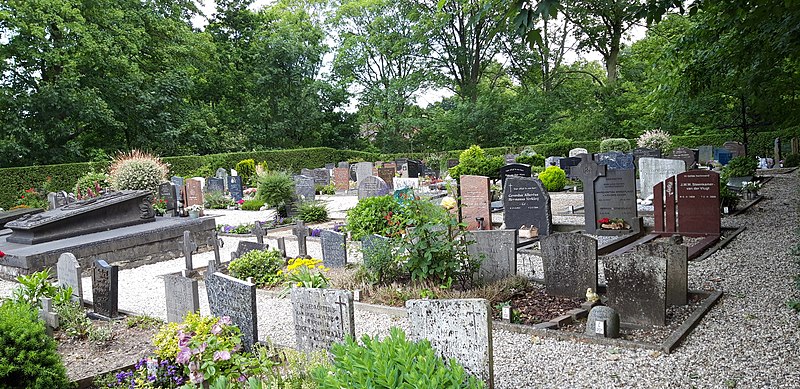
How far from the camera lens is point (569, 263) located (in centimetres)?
675

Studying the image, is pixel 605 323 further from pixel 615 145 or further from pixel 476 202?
pixel 615 145

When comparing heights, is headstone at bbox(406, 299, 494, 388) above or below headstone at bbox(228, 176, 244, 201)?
below

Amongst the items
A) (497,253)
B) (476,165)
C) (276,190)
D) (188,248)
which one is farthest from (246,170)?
(497,253)

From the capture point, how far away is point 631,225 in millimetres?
10805

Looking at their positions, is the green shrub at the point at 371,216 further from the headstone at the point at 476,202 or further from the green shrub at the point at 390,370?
the green shrub at the point at 390,370

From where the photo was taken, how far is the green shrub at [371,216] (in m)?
9.56

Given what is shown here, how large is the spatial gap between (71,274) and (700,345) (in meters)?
7.38

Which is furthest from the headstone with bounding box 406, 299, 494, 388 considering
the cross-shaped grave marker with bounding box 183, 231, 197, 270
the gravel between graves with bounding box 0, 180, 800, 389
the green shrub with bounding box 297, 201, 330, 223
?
the green shrub with bounding box 297, 201, 330, 223

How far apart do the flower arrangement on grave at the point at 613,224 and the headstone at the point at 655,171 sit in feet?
14.0

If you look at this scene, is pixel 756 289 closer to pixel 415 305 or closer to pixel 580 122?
pixel 415 305

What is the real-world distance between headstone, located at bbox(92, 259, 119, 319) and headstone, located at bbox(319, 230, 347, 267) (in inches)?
126

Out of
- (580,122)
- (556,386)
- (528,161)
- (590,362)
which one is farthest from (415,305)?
(580,122)

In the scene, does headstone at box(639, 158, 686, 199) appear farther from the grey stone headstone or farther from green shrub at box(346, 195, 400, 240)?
the grey stone headstone

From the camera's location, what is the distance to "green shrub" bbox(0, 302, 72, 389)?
13.6ft
